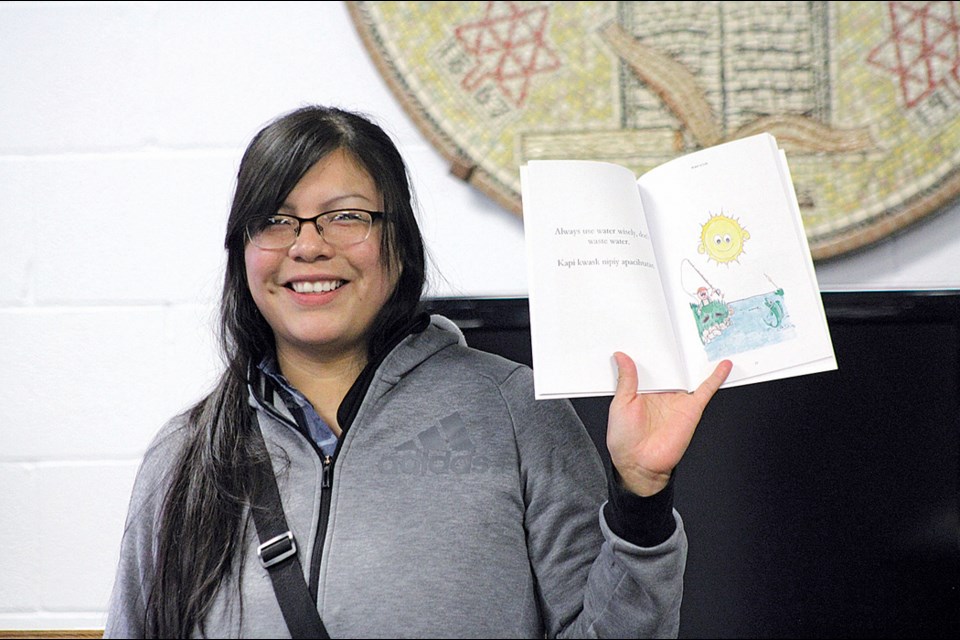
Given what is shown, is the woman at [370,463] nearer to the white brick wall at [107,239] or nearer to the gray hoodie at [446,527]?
the gray hoodie at [446,527]

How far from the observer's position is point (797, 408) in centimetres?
116

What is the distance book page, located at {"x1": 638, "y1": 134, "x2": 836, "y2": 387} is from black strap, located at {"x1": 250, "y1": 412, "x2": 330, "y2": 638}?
1.33 feet

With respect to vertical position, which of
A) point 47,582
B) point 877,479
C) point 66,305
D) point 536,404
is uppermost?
point 66,305

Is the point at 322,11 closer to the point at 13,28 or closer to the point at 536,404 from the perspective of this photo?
the point at 13,28

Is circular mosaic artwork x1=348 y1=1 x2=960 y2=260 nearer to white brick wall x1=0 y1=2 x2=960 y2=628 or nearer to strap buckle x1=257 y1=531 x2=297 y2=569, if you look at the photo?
white brick wall x1=0 y1=2 x2=960 y2=628

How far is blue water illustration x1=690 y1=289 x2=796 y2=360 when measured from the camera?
2.91ft

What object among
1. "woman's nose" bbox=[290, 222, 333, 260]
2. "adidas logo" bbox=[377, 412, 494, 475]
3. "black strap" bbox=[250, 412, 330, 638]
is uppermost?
"woman's nose" bbox=[290, 222, 333, 260]

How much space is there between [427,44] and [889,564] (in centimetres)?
89

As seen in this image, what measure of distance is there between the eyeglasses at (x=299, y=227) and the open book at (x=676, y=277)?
0.64 feet

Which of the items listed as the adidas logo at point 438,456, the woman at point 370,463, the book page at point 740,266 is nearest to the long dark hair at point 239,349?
the woman at point 370,463

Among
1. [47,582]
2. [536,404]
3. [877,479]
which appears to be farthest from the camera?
[47,582]

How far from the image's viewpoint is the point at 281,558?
918 mm

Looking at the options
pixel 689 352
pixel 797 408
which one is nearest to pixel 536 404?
pixel 689 352

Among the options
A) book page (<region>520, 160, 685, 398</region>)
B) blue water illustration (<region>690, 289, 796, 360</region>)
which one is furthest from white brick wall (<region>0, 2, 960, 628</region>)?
→ blue water illustration (<region>690, 289, 796, 360</region>)
